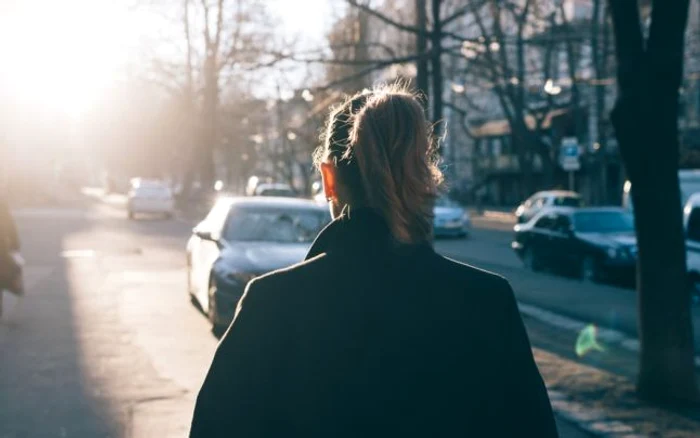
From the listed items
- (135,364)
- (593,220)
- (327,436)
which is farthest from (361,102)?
(593,220)

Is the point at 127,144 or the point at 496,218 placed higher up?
the point at 127,144

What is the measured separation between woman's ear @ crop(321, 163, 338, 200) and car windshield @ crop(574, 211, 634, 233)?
17435 mm

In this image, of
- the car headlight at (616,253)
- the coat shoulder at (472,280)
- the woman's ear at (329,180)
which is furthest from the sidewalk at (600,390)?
the car headlight at (616,253)

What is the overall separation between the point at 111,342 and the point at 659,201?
5.71 meters

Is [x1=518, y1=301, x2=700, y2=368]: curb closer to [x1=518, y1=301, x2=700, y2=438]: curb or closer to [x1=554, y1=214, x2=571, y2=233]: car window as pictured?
[x1=518, y1=301, x2=700, y2=438]: curb

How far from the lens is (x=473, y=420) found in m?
2.36

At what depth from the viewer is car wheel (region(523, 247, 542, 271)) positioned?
69.2 feet

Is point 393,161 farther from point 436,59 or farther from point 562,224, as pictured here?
point 562,224

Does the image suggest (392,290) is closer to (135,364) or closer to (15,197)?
(135,364)

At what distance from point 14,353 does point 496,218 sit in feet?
144

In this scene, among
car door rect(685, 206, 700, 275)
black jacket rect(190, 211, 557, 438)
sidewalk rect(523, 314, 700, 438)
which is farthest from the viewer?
car door rect(685, 206, 700, 275)

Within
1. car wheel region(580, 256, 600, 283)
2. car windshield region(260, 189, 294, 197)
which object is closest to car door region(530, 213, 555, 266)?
car wheel region(580, 256, 600, 283)

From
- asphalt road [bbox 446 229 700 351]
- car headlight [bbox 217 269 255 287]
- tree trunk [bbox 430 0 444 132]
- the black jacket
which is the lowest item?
asphalt road [bbox 446 229 700 351]

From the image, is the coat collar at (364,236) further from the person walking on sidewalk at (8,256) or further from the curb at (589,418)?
the person walking on sidewalk at (8,256)
